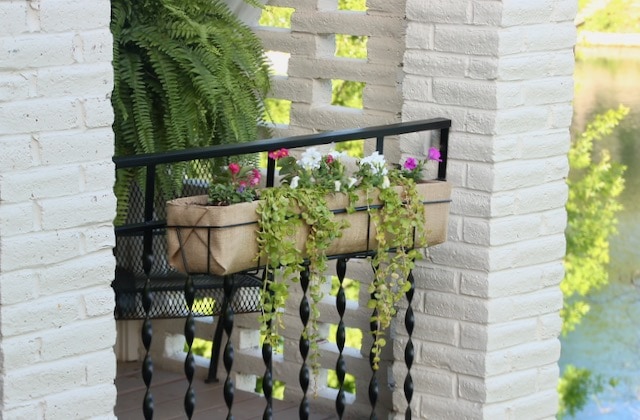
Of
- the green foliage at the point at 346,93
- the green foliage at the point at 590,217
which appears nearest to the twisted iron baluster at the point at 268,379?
the green foliage at the point at 590,217

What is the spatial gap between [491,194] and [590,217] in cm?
579

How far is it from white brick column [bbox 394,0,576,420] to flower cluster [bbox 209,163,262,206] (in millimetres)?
656

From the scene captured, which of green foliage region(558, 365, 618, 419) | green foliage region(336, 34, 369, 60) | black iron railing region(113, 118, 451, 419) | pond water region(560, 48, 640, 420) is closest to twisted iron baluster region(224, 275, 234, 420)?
black iron railing region(113, 118, 451, 419)

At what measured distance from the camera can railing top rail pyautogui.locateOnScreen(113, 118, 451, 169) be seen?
2721mm

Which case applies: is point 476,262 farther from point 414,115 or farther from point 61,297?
point 61,297

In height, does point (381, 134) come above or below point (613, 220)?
above

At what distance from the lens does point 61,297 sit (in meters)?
2.55

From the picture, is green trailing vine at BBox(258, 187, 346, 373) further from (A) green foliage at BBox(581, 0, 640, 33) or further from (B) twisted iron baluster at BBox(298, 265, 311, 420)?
(A) green foliage at BBox(581, 0, 640, 33)

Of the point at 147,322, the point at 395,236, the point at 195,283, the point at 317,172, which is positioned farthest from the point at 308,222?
the point at 195,283

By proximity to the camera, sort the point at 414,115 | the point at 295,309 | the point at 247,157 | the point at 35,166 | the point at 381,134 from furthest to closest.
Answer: the point at 295,309, the point at 247,157, the point at 414,115, the point at 381,134, the point at 35,166

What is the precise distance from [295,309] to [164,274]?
0.46 metres

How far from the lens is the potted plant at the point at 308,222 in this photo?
277 centimetres

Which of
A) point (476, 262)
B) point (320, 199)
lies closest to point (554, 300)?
point (476, 262)

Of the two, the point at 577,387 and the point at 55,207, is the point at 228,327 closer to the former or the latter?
the point at 55,207
